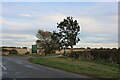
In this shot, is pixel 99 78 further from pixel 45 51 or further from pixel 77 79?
pixel 45 51

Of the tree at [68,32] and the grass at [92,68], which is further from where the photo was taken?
the tree at [68,32]

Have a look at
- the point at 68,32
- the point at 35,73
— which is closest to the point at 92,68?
the point at 35,73

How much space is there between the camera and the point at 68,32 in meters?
95.2

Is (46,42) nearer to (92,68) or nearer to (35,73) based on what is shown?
(92,68)

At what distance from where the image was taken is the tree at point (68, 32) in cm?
9350

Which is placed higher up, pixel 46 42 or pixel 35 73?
pixel 46 42

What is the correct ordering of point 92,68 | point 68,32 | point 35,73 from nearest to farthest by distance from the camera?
point 35,73
point 92,68
point 68,32

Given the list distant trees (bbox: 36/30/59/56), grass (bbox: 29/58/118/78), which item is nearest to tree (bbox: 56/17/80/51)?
distant trees (bbox: 36/30/59/56)

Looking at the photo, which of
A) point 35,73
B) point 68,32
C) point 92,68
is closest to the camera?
point 35,73

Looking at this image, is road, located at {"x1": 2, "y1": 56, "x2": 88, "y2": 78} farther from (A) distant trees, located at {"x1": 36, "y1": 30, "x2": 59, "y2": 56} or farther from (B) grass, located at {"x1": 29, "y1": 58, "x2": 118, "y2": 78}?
(A) distant trees, located at {"x1": 36, "y1": 30, "x2": 59, "y2": 56}

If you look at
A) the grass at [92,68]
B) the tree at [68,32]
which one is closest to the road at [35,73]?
the grass at [92,68]

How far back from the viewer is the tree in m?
93.5

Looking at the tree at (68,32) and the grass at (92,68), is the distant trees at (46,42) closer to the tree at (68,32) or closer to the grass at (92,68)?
the tree at (68,32)

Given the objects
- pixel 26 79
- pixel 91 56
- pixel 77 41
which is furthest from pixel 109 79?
pixel 77 41
